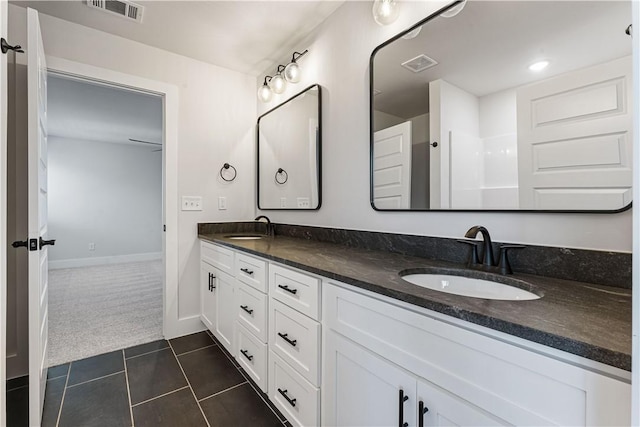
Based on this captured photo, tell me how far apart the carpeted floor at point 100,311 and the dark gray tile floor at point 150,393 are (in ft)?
0.74

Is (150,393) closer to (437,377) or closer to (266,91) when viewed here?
(437,377)

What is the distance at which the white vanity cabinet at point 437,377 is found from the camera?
1.76 ft

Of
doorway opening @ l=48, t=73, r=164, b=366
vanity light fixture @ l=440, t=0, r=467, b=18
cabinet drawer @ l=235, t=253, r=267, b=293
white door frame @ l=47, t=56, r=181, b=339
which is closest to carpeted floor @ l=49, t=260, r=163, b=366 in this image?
doorway opening @ l=48, t=73, r=164, b=366

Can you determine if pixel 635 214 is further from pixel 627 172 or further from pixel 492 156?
pixel 492 156

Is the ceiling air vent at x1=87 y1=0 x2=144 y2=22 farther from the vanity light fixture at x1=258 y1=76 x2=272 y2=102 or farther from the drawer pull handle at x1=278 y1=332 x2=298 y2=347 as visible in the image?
the drawer pull handle at x1=278 y1=332 x2=298 y2=347

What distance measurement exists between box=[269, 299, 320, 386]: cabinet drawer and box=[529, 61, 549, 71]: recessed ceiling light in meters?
1.26

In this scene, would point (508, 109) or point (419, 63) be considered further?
point (419, 63)

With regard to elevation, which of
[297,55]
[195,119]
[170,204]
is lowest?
[170,204]

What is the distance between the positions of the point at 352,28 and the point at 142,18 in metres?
1.42

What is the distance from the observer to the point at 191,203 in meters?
2.41

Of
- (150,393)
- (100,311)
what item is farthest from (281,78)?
(100,311)

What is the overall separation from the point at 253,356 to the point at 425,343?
1.13m

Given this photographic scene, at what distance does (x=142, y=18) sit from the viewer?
1.93 m

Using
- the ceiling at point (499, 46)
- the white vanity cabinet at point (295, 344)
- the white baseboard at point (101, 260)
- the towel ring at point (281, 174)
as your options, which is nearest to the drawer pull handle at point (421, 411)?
Answer: the white vanity cabinet at point (295, 344)
